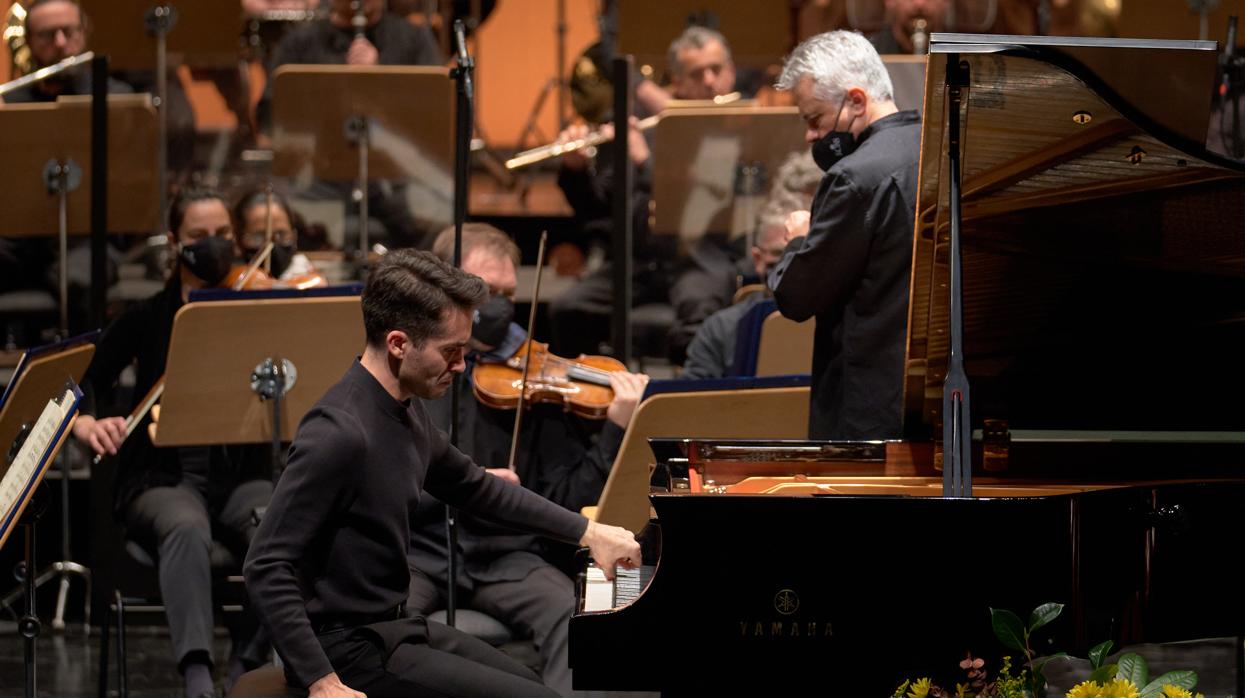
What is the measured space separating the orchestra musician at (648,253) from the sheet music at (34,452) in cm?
280

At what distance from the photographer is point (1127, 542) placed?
2.88 m

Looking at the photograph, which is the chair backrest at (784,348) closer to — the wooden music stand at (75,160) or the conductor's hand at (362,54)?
the wooden music stand at (75,160)

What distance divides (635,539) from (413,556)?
96 cm

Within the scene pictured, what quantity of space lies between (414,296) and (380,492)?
0.35 meters

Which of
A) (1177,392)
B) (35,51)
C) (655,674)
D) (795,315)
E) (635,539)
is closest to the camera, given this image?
(655,674)

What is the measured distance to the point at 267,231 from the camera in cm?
488

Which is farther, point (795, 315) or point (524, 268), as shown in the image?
point (524, 268)

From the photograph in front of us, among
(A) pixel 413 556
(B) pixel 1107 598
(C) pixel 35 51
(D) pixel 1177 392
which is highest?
(C) pixel 35 51

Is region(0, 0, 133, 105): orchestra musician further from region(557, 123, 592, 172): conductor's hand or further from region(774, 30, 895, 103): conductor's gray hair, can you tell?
region(774, 30, 895, 103): conductor's gray hair

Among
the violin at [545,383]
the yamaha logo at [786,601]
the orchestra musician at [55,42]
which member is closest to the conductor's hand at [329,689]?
the yamaha logo at [786,601]

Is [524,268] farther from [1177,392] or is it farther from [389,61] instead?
[1177,392]

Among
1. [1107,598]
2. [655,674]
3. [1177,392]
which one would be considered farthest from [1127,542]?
[655,674]

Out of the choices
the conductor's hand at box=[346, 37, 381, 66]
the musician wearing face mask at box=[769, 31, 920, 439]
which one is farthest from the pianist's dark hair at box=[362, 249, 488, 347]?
the conductor's hand at box=[346, 37, 381, 66]

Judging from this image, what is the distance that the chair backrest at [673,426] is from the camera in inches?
139
